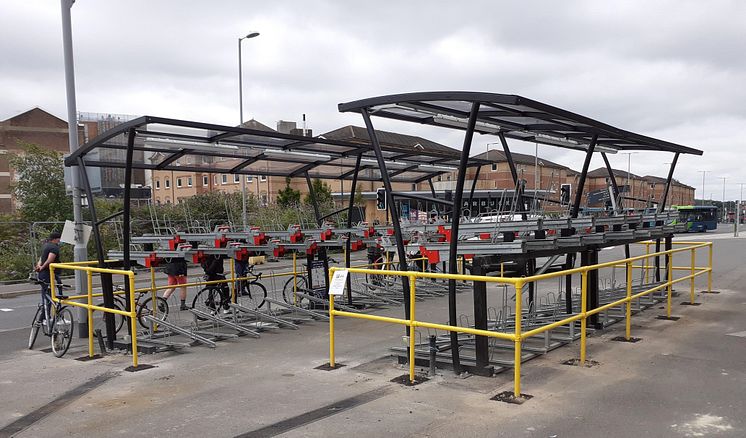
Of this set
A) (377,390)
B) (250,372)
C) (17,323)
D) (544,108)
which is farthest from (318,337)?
(17,323)

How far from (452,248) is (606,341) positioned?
11.9 feet

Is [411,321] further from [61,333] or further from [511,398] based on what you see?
[61,333]

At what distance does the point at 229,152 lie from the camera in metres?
11.1

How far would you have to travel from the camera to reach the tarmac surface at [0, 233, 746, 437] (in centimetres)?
544

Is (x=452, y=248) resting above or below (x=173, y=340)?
above

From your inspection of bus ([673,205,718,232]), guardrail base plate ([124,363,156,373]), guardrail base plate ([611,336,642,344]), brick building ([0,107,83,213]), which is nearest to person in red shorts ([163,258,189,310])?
guardrail base plate ([124,363,156,373])

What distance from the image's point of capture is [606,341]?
9.02 metres

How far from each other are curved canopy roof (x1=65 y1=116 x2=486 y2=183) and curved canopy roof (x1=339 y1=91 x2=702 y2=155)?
2589mm

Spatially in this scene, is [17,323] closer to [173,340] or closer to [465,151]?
[173,340]

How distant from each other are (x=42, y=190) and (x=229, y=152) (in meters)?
18.2

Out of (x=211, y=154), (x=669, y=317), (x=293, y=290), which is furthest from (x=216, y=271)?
(x=669, y=317)

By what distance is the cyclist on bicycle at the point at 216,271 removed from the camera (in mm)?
11461

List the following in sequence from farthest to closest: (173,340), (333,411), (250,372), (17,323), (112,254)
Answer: (17,323)
(112,254)
(173,340)
(250,372)
(333,411)

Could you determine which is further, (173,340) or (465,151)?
(173,340)
